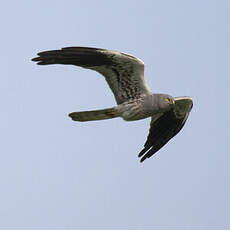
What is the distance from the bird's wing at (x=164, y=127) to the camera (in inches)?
609

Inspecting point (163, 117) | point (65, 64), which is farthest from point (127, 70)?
point (163, 117)

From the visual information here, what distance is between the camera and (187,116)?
1562 centimetres

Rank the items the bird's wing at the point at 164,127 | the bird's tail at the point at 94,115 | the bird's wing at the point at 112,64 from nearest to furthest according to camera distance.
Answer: the bird's wing at the point at 112,64
the bird's tail at the point at 94,115
the bird's wing at the point at 164,127

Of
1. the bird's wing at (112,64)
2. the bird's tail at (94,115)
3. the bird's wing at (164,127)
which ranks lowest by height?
the bird's wing at (164,127)

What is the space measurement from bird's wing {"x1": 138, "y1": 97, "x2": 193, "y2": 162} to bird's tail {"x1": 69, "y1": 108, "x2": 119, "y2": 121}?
1.97 metres

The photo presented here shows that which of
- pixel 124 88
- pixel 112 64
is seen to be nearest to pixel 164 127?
pixel 124 88

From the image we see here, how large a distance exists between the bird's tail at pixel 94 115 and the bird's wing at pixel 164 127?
1973mm

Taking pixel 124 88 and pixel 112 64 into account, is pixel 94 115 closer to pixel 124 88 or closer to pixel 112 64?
pixel 124 88

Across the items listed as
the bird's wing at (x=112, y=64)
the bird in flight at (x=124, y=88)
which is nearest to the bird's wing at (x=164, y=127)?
the bird in flight at (x=124, y=88)

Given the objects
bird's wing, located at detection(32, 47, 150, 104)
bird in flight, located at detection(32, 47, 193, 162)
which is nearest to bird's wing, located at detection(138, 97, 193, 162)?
bird in flight, located at detection(32, 47, 193, 162)

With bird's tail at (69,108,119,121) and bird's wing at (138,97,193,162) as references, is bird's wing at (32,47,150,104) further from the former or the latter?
bird's wing at (138,97,193,162)

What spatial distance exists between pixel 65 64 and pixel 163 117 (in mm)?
4042

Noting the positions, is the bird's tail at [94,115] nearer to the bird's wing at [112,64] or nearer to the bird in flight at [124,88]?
the bird in flight at [124,88]

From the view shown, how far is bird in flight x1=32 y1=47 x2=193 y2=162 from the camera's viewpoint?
42.1 feet
